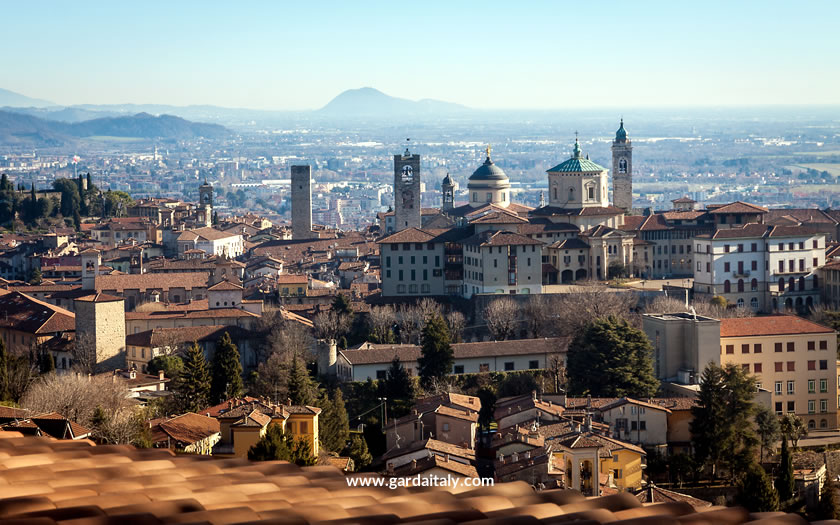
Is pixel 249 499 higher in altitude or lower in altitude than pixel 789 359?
higher

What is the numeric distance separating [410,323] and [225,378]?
9.16 metres

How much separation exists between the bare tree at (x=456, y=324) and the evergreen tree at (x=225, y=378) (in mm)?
7593

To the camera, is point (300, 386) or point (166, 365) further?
point (166, 365)

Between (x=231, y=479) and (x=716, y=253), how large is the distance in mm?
41316

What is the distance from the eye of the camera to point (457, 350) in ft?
119

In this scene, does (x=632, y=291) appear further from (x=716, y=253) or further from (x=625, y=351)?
(x=625, y=351)

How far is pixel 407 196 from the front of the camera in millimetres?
64875

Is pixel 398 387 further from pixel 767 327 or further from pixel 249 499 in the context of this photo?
pixel 249 499

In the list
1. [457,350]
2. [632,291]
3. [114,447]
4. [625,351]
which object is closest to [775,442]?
[625,351]

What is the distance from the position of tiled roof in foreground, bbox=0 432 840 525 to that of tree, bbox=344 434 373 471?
20546mm

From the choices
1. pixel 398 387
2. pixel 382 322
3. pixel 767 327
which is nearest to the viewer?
pixel 398 387

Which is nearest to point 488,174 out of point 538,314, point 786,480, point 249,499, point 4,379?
point 538,314

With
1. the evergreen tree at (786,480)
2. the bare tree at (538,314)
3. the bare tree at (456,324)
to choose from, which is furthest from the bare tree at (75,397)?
the bare tree at (538,314)

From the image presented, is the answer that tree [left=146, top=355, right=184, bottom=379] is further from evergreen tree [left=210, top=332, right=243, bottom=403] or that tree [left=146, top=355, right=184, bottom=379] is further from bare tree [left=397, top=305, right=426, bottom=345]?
bare tree [left=397, top=305, right=426, bottom=345]
